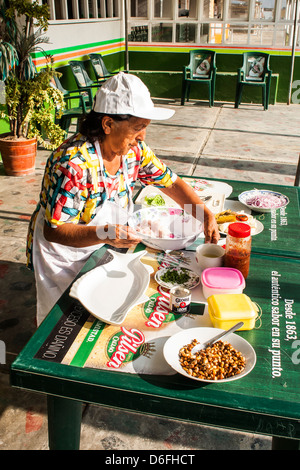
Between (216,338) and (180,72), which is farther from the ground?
(180,72)

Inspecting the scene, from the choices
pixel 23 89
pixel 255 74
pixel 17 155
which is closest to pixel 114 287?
pixel 23 89

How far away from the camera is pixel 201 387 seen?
4.72ft

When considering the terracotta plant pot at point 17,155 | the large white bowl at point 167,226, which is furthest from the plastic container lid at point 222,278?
the terracotta plant pot at point 17,155

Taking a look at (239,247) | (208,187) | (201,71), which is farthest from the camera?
(201,71)

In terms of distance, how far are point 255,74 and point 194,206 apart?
8679 millimetres

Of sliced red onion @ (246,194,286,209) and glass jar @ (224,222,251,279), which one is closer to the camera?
glass jar @ (224,222,251,279)

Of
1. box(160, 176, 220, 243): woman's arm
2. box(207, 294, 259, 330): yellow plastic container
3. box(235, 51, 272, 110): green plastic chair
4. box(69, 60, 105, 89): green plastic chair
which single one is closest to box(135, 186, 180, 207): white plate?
box(160, 176, 220, 243): woman's arm

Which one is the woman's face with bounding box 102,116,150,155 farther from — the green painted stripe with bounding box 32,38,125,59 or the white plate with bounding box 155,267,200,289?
the green painted stripe with bounding box 32,38,125,59

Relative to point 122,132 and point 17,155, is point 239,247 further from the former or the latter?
point 17,155

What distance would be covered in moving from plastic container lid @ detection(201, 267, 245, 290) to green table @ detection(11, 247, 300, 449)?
0.70 ft

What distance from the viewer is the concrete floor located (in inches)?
89.1

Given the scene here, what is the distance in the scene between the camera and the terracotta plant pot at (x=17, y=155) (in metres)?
5.69

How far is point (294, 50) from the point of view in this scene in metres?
9.86

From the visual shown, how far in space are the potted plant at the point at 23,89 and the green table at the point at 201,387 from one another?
4351 millimetres
